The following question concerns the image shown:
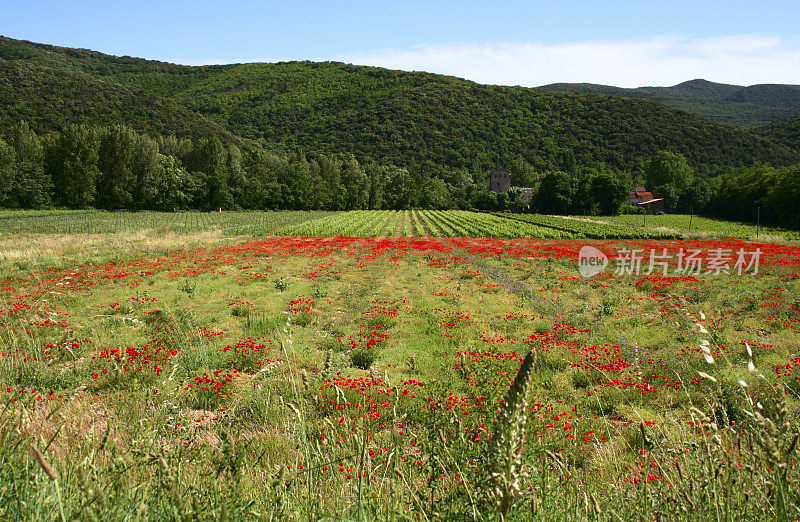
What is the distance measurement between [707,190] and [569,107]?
94736mm

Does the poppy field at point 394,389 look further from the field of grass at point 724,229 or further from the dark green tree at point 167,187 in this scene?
the dark green tree at point 167,187

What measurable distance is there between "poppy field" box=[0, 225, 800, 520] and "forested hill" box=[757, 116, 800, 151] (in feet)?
451

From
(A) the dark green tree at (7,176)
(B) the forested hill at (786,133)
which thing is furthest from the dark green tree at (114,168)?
(B) the forested hill at (786,133)

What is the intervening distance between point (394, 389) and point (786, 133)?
168m

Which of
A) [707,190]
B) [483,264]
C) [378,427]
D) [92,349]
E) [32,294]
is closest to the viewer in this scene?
[378,427]

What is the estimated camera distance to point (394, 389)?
200 cm

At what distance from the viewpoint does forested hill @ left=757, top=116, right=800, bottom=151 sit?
373ft

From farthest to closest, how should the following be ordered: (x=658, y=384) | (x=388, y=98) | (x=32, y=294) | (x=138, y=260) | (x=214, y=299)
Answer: (x=388, y=98) < (x=138, y=260) < (x=214, y=299) < (x=32, y=294) < (x=658, y=384)

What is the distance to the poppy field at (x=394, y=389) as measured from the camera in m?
1.87

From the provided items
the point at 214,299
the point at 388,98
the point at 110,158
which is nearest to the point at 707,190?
the point at 214,299

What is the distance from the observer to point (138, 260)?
61.5 feet

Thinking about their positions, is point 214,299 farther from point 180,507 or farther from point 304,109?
point 304,109

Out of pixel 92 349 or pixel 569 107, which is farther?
pixel 569 107

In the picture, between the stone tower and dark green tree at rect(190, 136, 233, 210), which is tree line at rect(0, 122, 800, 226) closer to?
dark green tree at rect(190, 136, 233, 210)
